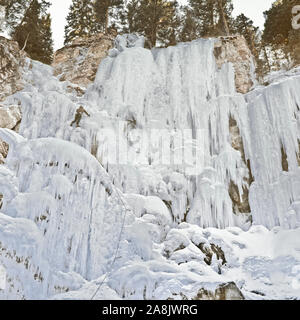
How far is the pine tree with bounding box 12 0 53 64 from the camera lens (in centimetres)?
1523

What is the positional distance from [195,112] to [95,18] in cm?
988

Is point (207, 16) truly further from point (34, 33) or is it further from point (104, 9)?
point (34, 33)

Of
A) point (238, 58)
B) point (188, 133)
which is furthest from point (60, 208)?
point (238, 58)

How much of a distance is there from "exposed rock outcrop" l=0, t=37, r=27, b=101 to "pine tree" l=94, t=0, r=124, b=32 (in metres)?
6.07

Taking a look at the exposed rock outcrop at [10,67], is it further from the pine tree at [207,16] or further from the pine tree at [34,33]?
the pine tree at [207,16]

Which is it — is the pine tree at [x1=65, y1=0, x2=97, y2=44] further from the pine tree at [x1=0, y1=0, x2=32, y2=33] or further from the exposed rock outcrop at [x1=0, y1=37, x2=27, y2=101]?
the exposed rock outcrop at [x1=0, y1=37, x2=27, y2=101]

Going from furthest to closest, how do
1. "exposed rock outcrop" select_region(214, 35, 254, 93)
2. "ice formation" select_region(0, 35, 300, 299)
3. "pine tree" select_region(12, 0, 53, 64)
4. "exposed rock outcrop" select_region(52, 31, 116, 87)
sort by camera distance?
"pine tree" select_region(12, 0, 53, 64), "exposed rock outcrop" select_region(52, 31, 116, 87), "exposed rock outcrop" select_region(214, 35, 254, 93), "ice formation" select_region(0, 35, 300, 299)

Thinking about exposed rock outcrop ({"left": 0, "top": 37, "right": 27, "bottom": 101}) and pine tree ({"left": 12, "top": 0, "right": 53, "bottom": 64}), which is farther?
pine tree ({"left": 12, "top": 0, "right": 53, "bottom": 64})

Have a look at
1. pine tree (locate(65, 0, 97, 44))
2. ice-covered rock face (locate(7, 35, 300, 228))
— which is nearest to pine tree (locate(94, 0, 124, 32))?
pine tree (locate(65, 0, 97, 44))

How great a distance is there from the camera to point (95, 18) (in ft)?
57.5

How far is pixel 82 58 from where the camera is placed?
46.3 feet

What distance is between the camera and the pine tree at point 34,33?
50.0 ft

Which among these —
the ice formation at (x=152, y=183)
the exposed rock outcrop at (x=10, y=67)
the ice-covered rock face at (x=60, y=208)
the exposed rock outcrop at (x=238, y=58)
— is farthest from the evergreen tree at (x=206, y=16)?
the ice-covered rock face at (x=60, y=208)

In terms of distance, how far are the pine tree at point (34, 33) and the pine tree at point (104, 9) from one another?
260cm
